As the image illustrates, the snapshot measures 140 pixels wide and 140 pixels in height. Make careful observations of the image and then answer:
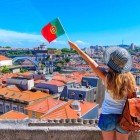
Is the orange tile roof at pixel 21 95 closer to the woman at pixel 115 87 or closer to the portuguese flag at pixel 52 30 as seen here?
the portuguese flag at pixel 52 30

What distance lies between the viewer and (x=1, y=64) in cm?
7950

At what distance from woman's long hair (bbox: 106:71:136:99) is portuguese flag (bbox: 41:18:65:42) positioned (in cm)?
172

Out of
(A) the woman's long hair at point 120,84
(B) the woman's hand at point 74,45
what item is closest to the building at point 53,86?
(B) the woman's hand at point 74,45

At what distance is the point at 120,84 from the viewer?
126 inches

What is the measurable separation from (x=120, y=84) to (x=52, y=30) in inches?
79.1

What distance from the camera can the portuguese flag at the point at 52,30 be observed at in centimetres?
476

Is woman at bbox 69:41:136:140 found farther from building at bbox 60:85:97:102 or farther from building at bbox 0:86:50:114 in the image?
building at bbox 60:85:97:102

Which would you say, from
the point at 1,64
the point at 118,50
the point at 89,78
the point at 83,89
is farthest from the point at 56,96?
the point at 1,64

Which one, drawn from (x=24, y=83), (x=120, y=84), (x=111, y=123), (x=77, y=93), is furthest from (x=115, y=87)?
(x=24, y=83)

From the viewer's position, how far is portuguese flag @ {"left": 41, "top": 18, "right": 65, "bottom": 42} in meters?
4.76

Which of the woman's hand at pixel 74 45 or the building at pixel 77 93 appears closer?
the woman's hand at pixel 74 45

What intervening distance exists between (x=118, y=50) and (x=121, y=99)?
0.49 metres

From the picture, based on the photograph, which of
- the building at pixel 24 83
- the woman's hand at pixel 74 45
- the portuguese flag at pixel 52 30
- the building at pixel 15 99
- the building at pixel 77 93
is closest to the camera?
the woman's hand at pixel 74 45

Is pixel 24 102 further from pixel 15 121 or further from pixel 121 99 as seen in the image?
pixel 121 99
